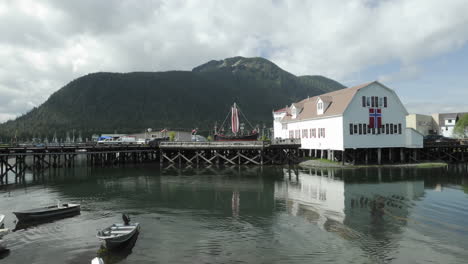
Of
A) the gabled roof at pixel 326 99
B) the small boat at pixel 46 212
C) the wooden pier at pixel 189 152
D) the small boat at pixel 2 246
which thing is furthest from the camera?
the gabled roof at pixel 326 99

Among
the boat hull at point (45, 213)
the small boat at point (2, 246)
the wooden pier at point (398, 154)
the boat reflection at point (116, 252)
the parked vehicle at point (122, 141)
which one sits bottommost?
the boat reflection at point (116, 252)

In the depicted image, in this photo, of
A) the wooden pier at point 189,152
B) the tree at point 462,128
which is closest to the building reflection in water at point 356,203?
the wooden pier at point 189,152

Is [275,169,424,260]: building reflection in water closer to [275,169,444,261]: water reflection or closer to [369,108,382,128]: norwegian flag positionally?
[275,169,444,261]: water reflection

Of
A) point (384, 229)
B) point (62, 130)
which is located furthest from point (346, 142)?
point (62, 130)

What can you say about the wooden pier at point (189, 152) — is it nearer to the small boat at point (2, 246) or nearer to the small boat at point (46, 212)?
the small boat at point (46, 212)

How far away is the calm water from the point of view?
12.8 meters

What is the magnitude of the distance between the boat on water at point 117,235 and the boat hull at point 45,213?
599cm

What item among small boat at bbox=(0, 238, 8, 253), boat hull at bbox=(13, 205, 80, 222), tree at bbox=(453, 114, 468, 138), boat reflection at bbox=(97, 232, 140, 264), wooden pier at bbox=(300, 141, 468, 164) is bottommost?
Answer: boat reflection at bbox=(97, 232, 140, 264)

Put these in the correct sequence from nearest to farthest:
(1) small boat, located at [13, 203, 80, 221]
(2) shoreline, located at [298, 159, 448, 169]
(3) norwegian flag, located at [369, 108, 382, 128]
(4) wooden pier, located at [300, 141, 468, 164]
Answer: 1. (1) small boat, located at [13, 203, 80, 221]
2. (2) shoreline, located at [298, 159, 448, 169]
3. (3) norwegian flag, located at [369, 108, 382, 128]
4. (4) wooden pier, located at [300, 141, 468, 164]

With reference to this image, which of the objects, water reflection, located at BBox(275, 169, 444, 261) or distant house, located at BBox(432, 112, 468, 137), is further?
distant house, located at BBox(432, 112, 468, 137)

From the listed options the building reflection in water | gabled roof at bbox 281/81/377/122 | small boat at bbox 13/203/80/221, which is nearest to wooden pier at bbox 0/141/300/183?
gabled roof at bbox 281/81/377/122

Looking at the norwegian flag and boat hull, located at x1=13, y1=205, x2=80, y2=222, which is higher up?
the norwegian flag

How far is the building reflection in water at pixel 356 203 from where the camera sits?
583 inches

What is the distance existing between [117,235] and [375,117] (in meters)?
37.8
